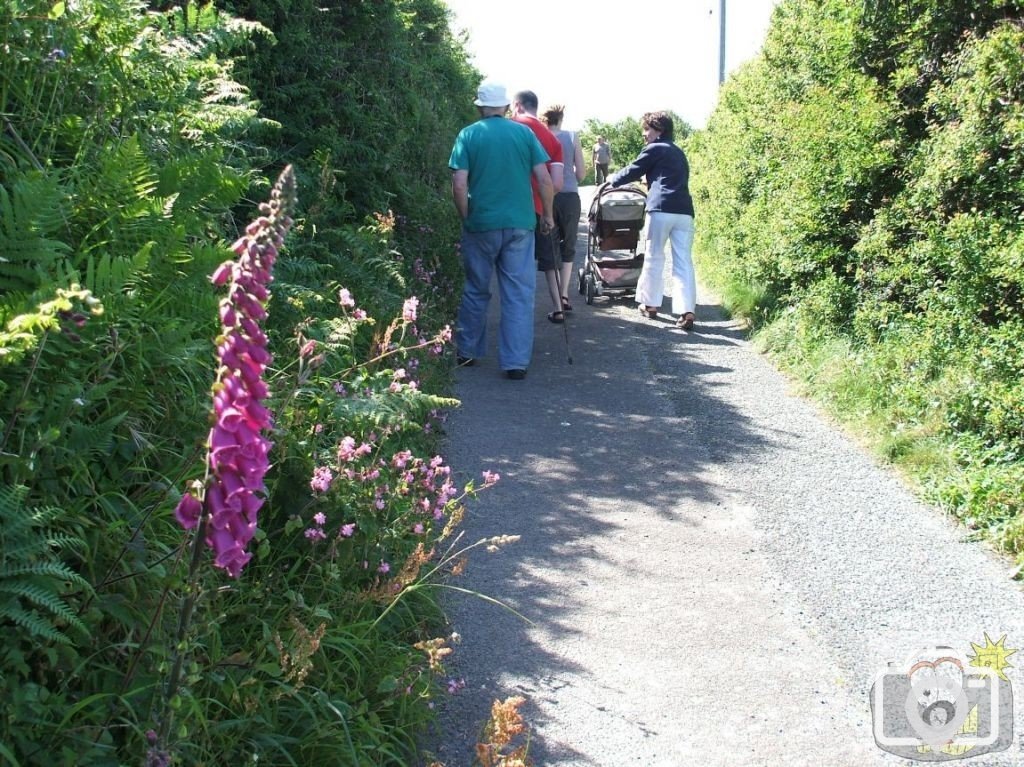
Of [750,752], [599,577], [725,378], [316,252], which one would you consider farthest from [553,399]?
[750,752]

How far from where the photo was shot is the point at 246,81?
21.8 ft

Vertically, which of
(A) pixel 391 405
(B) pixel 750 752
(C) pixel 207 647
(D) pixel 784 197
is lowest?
(B) pixel 750 752

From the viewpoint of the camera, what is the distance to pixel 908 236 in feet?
23.7

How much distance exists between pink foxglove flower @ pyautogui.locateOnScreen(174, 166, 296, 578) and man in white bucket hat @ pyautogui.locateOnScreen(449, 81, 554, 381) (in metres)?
6.05

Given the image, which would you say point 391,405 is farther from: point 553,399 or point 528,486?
point 553,399

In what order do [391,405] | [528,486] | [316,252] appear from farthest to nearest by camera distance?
[316,252]
[528,486]
[391,405]

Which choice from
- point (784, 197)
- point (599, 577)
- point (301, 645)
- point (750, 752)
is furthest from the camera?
point (784, 197)

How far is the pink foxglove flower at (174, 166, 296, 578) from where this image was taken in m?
1.96

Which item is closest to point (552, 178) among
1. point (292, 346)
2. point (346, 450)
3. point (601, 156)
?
point (292, 346)

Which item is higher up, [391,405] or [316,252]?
[316,252]

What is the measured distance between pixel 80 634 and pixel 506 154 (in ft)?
19.8

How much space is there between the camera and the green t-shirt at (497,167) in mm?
7973

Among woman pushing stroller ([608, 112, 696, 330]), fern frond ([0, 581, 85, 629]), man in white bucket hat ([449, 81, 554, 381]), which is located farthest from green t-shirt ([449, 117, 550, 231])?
fern frond ([0, 581, 85, 629])

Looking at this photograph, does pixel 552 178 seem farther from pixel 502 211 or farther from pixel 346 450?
pixel 346 450
